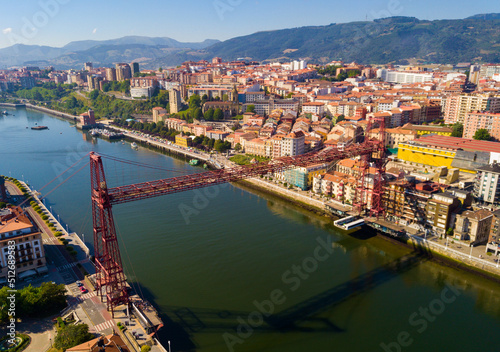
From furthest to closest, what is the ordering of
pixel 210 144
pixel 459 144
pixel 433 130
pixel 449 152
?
pixel 210 144, pixel 433 130, pixel 459 144, pixel 449 152

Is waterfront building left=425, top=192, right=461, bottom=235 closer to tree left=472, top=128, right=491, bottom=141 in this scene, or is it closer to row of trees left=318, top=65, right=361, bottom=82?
tree left=472, top=128, right=491, bottom=141

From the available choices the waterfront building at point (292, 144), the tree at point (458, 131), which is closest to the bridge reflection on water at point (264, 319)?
the waterfront building at point (292, 144)

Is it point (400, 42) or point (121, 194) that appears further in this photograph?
point (400, 42)

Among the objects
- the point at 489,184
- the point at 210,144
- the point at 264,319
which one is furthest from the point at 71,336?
the point at 210,144

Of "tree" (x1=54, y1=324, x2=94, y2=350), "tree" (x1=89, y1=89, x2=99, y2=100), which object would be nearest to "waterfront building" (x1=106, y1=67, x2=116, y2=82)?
"tree" (x1=89, y1=89, x2=99, y2=100)

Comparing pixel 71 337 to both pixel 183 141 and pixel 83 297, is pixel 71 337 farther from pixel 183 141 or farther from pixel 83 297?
pixel 183 141

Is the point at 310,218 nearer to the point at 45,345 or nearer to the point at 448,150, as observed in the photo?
the point at 448,150

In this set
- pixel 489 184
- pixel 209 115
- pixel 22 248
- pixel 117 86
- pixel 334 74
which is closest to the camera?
pixel 22 248
